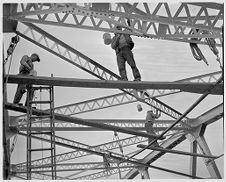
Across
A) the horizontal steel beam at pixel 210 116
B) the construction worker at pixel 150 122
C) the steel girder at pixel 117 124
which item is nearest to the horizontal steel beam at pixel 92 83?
the horizontal steel beam at pixel 210 116

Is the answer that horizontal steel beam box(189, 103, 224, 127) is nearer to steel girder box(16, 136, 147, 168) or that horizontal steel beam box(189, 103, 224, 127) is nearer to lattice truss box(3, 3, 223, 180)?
lattice truss box(3, 3, 223, 180)

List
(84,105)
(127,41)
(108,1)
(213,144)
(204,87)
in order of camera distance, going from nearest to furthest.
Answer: (108,1) < (204,87) < (127,41) < (84,105) < (213,144)

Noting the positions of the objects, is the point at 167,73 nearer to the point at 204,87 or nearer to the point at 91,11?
the point at 204,87

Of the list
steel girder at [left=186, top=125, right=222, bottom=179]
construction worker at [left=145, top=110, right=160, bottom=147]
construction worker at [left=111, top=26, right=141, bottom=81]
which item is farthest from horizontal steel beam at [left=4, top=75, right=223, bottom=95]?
steel girder at [left=186, top=125, right=222, bottom=179]

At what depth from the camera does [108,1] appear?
29.8ft

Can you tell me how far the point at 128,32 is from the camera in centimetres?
997

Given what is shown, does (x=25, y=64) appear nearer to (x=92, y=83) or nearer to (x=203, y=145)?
(x=92, y=83)

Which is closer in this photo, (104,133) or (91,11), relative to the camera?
(91,11)

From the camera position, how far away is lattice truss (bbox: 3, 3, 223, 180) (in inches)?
370

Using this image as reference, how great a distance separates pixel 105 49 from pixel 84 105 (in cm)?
233

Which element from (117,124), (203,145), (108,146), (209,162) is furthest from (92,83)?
(108,146)

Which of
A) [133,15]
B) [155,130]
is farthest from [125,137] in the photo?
[133,15]

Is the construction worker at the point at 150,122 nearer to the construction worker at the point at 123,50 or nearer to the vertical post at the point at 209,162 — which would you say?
the vertical post at the point at 209,162

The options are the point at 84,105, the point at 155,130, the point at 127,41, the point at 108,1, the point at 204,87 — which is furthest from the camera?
the point at 155,130
